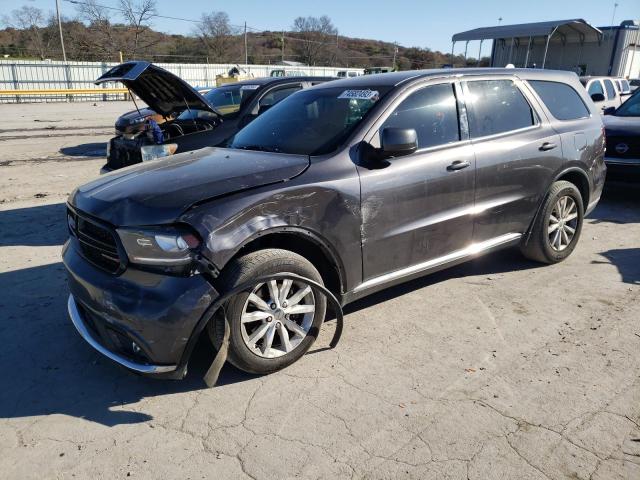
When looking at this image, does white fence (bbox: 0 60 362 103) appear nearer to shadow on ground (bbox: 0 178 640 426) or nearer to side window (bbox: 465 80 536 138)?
shadow on ground (bbox: 0 178 640 426)

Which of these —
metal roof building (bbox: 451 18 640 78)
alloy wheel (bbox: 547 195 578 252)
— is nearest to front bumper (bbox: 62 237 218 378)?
alloy wheel (bbox: 547 195 578 252)

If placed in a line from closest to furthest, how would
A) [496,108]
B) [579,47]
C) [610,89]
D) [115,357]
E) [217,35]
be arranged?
[115,357] → [496,108] → [610,89] → [579,47] → [217,35]

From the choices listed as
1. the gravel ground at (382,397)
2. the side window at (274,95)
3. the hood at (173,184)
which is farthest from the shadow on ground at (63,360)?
the side window at (274,95)

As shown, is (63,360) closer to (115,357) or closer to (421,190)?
(115,357)

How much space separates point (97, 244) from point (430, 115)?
2.59 meters

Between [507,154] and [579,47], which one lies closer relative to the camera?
[507,154]

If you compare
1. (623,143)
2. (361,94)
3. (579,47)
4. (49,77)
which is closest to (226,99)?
(361,94)

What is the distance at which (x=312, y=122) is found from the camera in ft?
13.1

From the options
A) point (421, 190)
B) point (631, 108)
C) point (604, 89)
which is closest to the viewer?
point (421, 190)

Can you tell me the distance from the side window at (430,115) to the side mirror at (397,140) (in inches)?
10.8

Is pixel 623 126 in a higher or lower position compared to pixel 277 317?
higher

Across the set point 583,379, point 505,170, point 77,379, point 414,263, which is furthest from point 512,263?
point 77,379

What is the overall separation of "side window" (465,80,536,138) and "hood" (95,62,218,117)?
3.32 meters

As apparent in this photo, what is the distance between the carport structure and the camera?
28.8 metres
